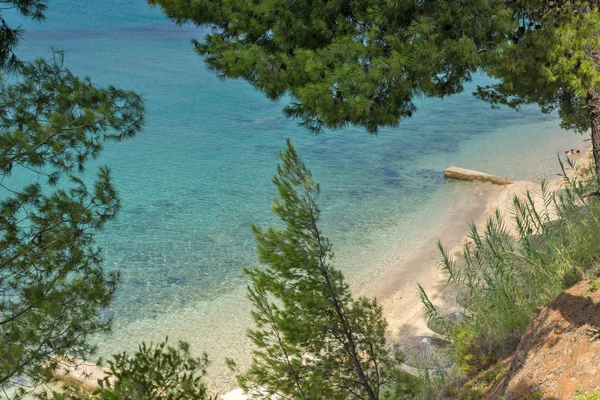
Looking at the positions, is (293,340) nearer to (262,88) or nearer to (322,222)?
(262,88)

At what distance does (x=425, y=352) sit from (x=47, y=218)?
6041 millimetres

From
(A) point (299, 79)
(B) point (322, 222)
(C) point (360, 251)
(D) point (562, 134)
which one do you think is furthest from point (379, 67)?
(D) point (562, 134)

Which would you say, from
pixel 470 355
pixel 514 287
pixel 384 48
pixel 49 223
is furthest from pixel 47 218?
pixel 514 287

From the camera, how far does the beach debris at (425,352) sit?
29.6 feet

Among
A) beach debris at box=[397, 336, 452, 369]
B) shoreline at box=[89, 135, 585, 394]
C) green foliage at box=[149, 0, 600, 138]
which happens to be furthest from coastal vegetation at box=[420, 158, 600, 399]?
shoreline at box=[89, 135, 585, 394]

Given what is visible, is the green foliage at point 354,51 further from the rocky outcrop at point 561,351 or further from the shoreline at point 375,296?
the shoreline at point 375,296

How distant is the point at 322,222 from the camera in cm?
1744

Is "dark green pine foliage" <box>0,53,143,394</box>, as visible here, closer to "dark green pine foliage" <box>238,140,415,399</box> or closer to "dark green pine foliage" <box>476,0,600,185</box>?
"dark green pine foliage" <box>238,140,415,399</box>

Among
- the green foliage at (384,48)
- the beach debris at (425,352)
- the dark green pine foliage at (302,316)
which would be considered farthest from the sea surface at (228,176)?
the dark green pine foliage at (302,316)

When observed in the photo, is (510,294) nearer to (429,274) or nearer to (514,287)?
(514,287)

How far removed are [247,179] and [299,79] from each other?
47.5 ft

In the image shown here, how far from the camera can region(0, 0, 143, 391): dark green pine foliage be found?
5621 millimetres

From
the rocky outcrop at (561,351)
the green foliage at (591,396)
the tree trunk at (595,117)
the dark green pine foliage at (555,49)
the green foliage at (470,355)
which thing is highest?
the dark green pine foliage at (555,49)

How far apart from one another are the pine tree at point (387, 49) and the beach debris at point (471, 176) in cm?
1173
